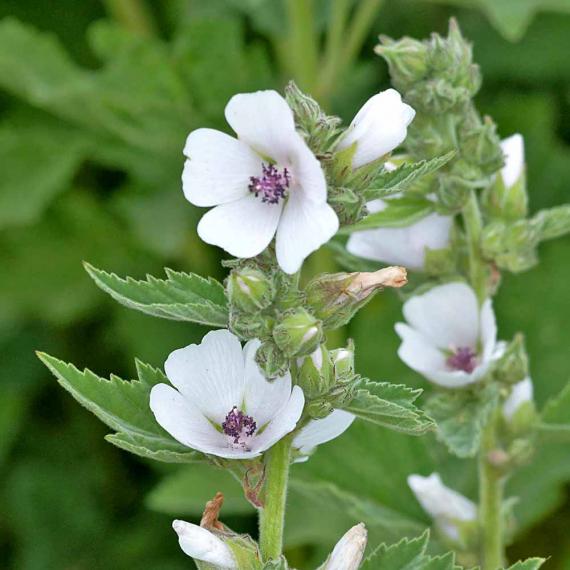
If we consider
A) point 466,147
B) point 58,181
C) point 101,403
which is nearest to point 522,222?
point 466,147

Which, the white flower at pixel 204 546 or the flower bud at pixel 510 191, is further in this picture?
the flower bud at pixel 510 191

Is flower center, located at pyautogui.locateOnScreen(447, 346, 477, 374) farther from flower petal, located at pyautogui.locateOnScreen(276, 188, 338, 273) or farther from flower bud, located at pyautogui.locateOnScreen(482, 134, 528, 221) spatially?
flower petal, located at pyautogui.locateOnScreen(276, 188, 338, 273)

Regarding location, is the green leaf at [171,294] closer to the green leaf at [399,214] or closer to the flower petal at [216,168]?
the flower petal at [216,168]

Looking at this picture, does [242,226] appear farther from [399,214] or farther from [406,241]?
[406,241]

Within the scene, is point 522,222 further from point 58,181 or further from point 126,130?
point 58,181

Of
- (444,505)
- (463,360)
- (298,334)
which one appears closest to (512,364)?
(463,360)

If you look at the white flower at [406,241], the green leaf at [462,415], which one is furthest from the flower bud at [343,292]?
the white flower at [406,241]

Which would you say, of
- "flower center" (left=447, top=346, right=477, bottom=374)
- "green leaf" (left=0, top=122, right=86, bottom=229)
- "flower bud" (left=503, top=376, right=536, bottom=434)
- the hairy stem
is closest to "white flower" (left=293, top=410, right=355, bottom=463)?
"flower center" (left=447, top=346, right=477, bottom=374)
